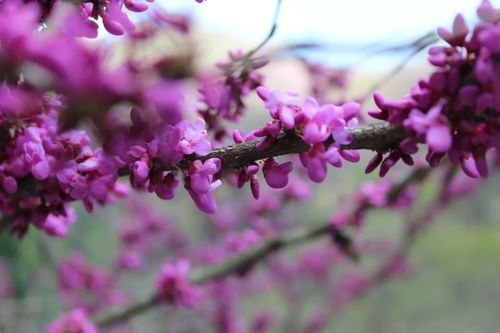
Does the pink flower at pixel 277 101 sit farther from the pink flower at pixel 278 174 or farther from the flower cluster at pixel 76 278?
the flower cluster at pixel 76 278

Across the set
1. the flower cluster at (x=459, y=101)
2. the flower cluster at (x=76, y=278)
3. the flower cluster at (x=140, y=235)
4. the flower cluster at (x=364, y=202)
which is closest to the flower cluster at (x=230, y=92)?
the flower cluster at (x=459, y=101)

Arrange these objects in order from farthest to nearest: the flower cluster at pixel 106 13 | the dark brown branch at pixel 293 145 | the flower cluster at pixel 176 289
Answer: the flower cluster at pixel 176 289, the flower cluster at pixel 106 13, the dark brown branch at pixel 293 145

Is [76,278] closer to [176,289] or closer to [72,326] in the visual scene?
[176,289]

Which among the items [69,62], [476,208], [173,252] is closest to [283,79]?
[173,252]

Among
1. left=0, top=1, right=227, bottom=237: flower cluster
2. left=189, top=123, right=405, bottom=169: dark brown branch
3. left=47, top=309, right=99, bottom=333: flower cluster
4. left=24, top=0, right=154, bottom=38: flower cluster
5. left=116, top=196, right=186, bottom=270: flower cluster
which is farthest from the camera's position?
left=116, top=196, right=186, bottom=270: flower cluster

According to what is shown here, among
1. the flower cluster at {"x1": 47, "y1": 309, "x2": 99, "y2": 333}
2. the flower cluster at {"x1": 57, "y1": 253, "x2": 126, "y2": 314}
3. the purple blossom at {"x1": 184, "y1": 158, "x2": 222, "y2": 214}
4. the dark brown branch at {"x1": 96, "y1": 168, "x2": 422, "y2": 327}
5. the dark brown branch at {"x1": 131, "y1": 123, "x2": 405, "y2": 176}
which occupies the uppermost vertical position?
the dark brown branch at {"x1": 131, "y1": 123, "x2": 405, "y2": 176}

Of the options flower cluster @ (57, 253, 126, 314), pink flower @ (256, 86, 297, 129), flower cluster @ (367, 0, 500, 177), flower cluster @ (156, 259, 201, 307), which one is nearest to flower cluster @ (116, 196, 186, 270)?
flower cluster @ (57, 253, 126, 314)

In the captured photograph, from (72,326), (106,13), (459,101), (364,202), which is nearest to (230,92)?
(106,13)

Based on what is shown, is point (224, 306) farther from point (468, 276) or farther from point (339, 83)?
point (468, 276)

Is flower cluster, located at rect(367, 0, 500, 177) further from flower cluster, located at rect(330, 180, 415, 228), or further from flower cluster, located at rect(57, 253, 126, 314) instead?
flower cluster, located at rect(57, 253, 126, 314)
